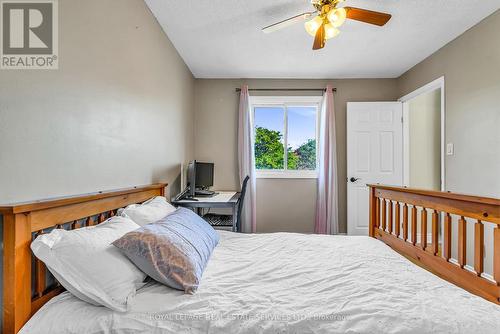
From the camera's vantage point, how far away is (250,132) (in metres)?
4.01

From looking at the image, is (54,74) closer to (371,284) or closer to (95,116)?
(95,116)

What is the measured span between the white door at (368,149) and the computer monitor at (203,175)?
6.75 feet

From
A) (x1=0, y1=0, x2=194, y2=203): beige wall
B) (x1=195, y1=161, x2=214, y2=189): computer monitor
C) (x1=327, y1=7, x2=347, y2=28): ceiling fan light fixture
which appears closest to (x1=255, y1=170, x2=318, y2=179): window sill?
(x1=195, y1=161, x2=214, y2=189): computer monitor

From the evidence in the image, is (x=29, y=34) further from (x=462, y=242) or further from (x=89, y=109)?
(x=462, y=242)

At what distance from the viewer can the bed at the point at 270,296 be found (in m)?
0.93

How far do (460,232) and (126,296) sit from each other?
1.73 m

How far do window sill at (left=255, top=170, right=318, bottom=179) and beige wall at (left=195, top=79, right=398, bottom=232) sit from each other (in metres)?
0.06

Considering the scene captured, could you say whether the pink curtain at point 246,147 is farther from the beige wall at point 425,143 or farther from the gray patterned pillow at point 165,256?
the gray patterned pillow at point 165,256

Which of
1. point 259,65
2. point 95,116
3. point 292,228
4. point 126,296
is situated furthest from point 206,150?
point 126,296

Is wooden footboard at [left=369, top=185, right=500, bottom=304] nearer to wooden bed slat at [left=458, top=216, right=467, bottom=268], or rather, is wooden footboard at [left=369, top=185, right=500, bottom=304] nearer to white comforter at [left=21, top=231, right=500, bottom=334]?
wooden bed slat at [left=458, top=216, right=467, bottom=268]

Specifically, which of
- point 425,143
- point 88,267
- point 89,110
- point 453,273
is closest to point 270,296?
point 88,267

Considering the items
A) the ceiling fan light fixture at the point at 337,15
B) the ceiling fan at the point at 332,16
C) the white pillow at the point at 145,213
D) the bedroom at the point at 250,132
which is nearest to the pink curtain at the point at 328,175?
the bedroom at the point at 250,132

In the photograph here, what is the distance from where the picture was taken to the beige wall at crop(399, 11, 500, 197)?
2.36 metres

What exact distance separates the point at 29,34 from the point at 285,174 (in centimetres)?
342
